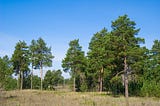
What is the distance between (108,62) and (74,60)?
26.3 m

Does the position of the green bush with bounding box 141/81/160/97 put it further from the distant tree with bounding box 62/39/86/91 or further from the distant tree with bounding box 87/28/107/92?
the distant tree with bounding box 62/39/86/91

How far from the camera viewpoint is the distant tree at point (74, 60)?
211ft

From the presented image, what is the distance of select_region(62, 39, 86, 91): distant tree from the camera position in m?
64.3

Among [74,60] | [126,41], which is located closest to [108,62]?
[126,41]

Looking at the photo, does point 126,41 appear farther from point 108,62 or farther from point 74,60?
point 74,60

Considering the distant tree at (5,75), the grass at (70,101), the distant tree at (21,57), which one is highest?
the distant tree at (21,57)

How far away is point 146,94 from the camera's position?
4019 cm

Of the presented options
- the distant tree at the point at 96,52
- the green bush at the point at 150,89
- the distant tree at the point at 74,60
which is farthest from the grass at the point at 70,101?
the distant tree at the point at 74,60

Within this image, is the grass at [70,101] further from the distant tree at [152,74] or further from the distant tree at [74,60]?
the distant tree at [74,60]

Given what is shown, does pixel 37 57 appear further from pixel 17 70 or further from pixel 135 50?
pixel 135 50

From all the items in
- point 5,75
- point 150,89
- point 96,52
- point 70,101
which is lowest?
point 70,101

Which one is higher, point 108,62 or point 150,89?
point 108,62

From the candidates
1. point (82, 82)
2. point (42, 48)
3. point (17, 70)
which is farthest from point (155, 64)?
point (17, 70)

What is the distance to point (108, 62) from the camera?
3869 cm
